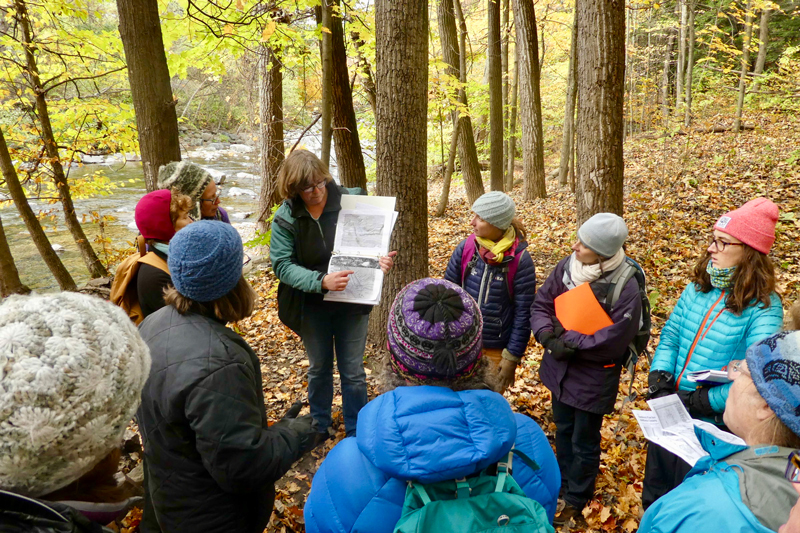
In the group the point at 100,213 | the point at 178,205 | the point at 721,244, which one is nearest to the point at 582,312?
the point at 721,244

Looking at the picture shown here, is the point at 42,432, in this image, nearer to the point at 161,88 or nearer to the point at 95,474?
the point at 95,474

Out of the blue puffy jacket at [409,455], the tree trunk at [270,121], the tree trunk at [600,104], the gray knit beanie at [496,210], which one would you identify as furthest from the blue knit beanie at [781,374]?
the tree trunk at [270,121]

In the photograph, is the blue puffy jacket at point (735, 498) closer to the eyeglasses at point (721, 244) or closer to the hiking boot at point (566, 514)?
the eyeglasses at point (721, 244)

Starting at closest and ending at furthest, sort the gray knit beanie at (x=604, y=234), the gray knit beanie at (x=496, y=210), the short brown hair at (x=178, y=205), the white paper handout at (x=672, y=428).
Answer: the white paper handout at (x=672, y=428)
the gray knit beanie at (x=604, y=234)
the short brown hair at (x=178, y=205)
the gray knit beanie at (x=496, y=210)

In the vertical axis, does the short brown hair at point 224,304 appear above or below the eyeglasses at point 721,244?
above

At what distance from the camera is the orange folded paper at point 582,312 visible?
2705mm

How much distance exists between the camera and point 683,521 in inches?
48.5

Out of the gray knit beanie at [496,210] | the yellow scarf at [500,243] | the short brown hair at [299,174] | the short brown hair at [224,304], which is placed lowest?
the yellow scarf at [500,243]

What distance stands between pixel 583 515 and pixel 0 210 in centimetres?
1856

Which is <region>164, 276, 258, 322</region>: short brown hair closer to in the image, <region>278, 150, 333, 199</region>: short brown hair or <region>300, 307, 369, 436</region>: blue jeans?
<region>278, 150, 333, 199</region>: short brown hair

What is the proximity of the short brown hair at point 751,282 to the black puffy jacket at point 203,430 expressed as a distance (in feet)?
7.96

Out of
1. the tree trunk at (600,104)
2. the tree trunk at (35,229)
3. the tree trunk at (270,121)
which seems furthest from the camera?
the tree trunk at (270,121)

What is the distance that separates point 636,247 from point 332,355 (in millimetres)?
5754

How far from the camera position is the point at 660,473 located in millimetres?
2658
